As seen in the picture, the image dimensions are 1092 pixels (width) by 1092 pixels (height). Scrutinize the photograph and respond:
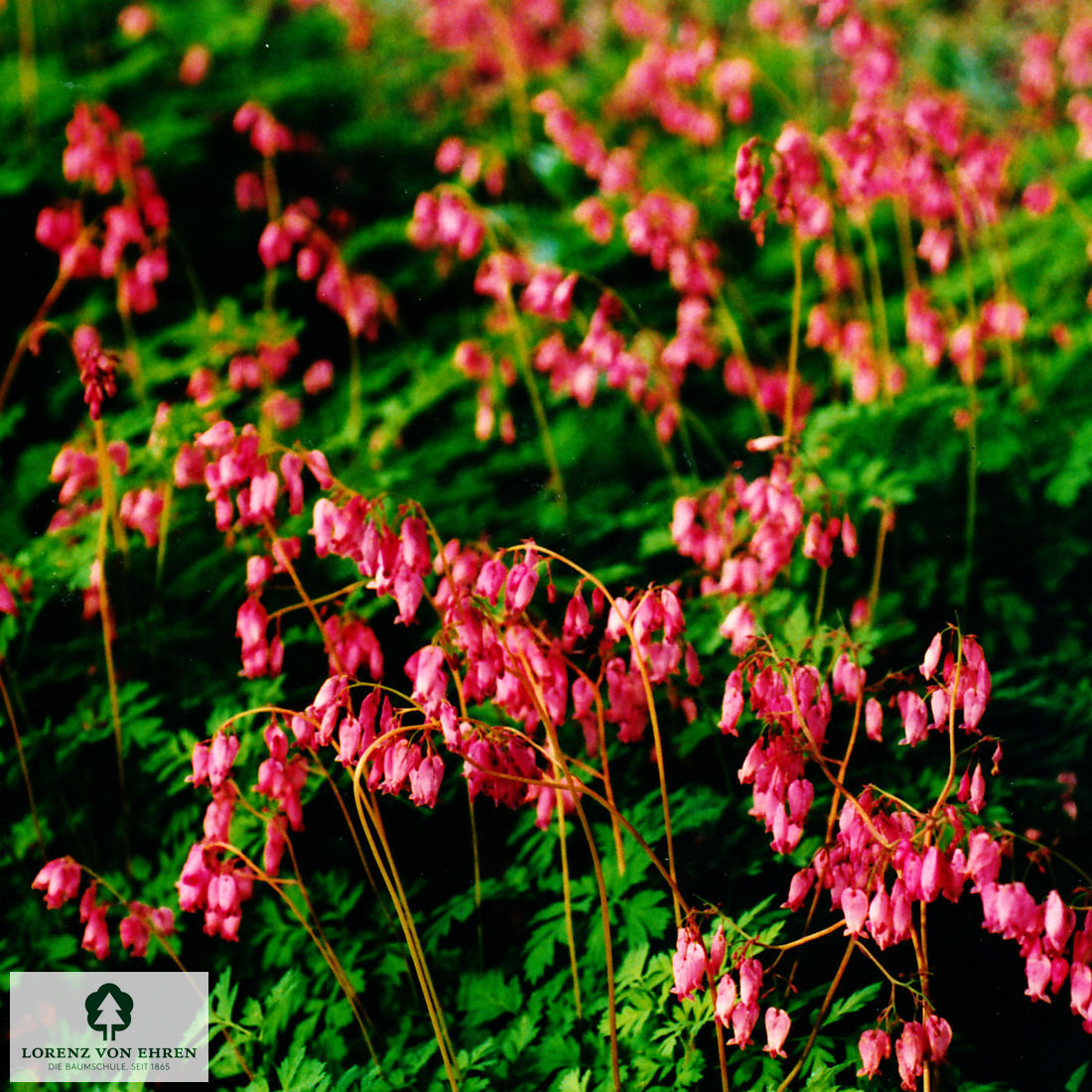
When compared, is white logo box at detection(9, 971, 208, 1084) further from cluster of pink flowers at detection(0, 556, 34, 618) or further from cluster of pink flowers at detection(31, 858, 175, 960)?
cluster of pink flowers at detection(0, 556, 34, 618)

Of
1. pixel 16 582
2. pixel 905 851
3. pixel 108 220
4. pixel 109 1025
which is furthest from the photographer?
pixel 108 220

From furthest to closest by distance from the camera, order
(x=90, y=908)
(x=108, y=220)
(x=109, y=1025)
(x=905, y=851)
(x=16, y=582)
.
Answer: (x=108, y=220), (x=16, y=582), (x=109, y=1025), (x=90, y=908), (x=905, y=851)

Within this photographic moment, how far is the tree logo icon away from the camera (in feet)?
8.65

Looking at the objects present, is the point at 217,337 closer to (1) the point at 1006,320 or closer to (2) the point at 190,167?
(2) the point at 190,167

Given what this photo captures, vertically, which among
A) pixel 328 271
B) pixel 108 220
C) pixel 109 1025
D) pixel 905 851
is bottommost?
pixel 109 1025

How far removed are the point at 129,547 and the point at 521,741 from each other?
1940mm

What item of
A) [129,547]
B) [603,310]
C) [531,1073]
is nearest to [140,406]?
[129,547]

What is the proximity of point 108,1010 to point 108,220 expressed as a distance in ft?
11.2

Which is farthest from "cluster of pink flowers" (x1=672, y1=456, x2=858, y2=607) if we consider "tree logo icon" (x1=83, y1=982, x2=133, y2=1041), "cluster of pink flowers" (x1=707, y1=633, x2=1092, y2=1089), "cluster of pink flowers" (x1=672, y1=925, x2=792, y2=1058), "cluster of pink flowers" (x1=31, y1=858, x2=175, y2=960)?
"tree logo icon" (x1=83, y1=982, x2=133, y2=1041)

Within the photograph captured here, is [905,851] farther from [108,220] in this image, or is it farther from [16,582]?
[108,220]

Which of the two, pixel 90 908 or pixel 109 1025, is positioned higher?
pixel 90 908

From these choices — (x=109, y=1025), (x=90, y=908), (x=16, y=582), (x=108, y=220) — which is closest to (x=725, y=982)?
(x=90, y=908)

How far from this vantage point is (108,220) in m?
4.63

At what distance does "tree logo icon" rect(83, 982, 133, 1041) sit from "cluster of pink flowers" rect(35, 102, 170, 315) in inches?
108
